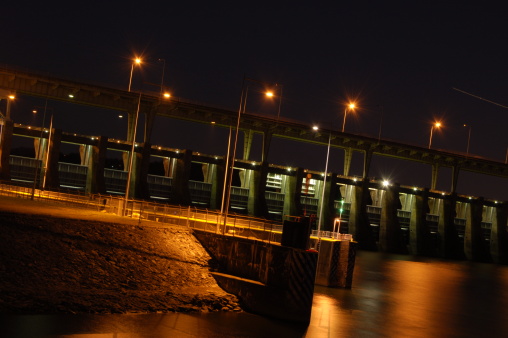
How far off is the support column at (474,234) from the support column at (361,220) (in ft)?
65.2

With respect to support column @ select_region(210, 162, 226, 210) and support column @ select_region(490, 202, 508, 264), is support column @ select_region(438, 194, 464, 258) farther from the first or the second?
support column @ select_region(210, 162, 226, 210)

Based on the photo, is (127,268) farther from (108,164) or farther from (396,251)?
(108,164)

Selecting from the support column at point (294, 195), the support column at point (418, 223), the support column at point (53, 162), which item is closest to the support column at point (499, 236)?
the support column at point (418, 223)

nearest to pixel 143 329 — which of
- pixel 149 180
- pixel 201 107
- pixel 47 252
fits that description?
pixel 47 252

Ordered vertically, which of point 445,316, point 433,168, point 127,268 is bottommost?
point 445,316

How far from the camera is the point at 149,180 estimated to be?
70625 millimetres

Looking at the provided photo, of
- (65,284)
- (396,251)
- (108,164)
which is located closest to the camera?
(65,284)

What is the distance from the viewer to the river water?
2056cm

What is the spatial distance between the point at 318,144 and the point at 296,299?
62.2 meters

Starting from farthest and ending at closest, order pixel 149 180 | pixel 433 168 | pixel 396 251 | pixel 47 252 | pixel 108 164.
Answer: pixel 108 164 < pixel 433 168 < pixel 396 251 < pixel 149 180 < pixel 47 252

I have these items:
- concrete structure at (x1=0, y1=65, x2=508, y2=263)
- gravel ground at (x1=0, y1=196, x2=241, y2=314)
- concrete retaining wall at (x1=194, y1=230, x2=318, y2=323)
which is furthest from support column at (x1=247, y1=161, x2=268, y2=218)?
concrete retaining wall at (x1=194, y1=230, x2=318, y2=323)

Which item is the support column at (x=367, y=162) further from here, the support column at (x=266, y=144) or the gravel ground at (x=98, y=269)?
the gravel ground at (x=98, y=269)

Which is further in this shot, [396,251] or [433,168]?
[433,168]

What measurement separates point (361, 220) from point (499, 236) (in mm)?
30186
